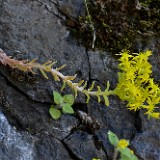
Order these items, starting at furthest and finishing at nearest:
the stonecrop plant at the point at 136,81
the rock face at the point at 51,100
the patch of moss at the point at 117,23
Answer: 1. the patch of moss at the point at 117,23
2. the rock face at the point at 51,100
3. the stonecrop plant at the point at 136,81

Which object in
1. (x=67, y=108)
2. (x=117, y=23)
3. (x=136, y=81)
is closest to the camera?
(x=136, y=81)

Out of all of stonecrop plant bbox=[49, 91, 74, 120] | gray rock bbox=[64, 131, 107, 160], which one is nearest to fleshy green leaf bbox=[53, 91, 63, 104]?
stonecrop plant bbox=[49, 91, 74, 120]

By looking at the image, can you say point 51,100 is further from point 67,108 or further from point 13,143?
point 13,143

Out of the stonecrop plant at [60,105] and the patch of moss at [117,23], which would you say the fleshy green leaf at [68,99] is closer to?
the stonecrop plant at [60,105]

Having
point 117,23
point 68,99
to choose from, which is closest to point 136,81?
point 68,99

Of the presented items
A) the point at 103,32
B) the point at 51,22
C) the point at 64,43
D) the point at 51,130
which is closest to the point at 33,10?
the point at 51,22

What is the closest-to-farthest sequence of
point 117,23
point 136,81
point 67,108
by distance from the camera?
point 136,81, point 67,108, point 117,23

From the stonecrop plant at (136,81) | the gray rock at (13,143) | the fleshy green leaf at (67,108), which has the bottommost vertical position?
the gray rock at (13,143)

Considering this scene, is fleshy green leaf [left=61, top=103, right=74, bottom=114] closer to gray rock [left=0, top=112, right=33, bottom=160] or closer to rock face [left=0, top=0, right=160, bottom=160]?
rock face [left=0, top=0, right=160, bottom=160]

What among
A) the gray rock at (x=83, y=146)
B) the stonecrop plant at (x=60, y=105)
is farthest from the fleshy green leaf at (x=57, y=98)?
the gray rock at (x=83, y=146)
